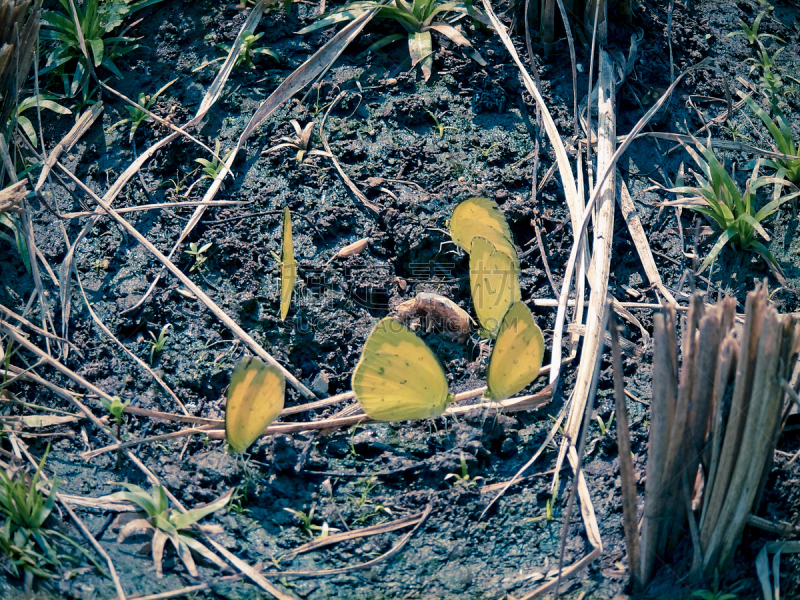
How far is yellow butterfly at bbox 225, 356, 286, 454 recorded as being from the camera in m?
2.05

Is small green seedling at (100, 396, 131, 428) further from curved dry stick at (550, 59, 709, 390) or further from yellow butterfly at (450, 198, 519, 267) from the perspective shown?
curved dry stick at (550, 59, 709, 390)

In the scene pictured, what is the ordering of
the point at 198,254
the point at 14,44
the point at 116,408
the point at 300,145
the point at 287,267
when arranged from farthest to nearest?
the point at 300,145
the point at 198,254
the point at 14,44
the point at 287,267
the point at 116,408

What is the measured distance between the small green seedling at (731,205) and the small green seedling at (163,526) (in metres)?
2.17

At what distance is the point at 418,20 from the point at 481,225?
1.39 m

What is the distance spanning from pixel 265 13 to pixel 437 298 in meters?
1.98

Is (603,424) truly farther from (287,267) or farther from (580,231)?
(287,267)

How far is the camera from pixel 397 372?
2141 mm

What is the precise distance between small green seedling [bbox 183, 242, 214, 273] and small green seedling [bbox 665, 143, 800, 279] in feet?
6.75

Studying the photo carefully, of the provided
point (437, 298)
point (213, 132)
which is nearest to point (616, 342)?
point (437, 298)

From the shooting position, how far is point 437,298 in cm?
255

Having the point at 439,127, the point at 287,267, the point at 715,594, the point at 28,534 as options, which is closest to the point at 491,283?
the point at 287,267

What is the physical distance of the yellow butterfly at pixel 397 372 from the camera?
2.15 m

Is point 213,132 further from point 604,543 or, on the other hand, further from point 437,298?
point 604,543

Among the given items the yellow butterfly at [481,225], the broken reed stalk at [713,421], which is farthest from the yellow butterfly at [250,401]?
the broken reed stalk at [713,421]
